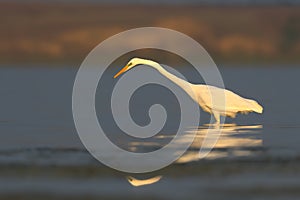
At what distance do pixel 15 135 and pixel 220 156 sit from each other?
5.46 m

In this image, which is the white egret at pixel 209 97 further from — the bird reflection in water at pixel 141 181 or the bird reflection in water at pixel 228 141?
the bird reflection in water at pixel 141 181

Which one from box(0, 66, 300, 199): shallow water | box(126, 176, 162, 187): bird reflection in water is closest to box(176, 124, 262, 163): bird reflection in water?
box(0, 66, 300, 199): shallow water

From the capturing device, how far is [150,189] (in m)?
13.1

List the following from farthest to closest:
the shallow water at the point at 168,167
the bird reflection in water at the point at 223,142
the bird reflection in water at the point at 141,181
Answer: the bird reflection in water at the point at 223,142 → the bird reflection in water at the point at 141,181 → the shallow water at the point at 168,167

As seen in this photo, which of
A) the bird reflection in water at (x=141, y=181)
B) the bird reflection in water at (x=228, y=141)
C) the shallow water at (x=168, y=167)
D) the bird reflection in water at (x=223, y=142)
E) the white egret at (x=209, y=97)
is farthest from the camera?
the white egret at (x=209, y=97)

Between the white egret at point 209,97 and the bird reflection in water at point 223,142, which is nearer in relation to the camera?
the bird reflection in water at point 223,142

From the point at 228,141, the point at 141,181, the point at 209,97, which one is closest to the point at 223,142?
the point at 228,141

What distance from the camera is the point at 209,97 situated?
20.2 metres

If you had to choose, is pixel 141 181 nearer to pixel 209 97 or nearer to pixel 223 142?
pixel 223 142

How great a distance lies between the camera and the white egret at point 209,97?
2036cm

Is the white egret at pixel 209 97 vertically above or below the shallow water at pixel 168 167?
above

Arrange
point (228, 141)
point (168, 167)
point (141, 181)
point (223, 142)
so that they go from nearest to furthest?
1. point (141, 181)
2. point (168, 167)
3. point (223, 142)
4. point (228, 141)

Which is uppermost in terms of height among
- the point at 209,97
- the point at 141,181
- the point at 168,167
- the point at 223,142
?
the point at 209,97

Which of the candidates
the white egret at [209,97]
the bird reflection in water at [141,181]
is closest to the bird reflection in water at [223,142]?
the bird reflection in water at [141,181]
